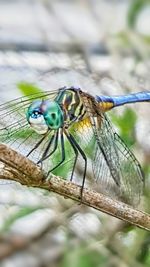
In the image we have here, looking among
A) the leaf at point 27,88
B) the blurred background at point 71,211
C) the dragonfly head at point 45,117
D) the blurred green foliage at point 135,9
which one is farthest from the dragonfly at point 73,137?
the blurred green foliage at point 135,9

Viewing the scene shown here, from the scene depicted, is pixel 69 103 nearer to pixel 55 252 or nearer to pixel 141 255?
pixel 141 255

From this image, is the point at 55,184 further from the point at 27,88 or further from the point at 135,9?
the point at 135,9

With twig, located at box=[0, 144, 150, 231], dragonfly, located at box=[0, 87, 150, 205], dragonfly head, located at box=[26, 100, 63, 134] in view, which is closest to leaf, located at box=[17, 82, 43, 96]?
dragonfly, located at box=[0, 87, 150, 205]

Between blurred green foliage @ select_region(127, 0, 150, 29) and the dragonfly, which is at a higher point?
blurred green foliage @ select_region(127, 0, 150, 29)

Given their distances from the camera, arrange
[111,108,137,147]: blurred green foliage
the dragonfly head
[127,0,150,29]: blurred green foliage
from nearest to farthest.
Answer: the dragonfly head < [111,108,137,147]: blurred green foliage < [127,0,150,29]: blurred green foliage

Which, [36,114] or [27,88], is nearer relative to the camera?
[36,114]

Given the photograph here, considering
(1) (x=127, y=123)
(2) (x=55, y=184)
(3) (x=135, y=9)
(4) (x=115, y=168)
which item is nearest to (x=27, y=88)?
(1) (x=127, y=123)

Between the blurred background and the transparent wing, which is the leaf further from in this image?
the transparent wing
